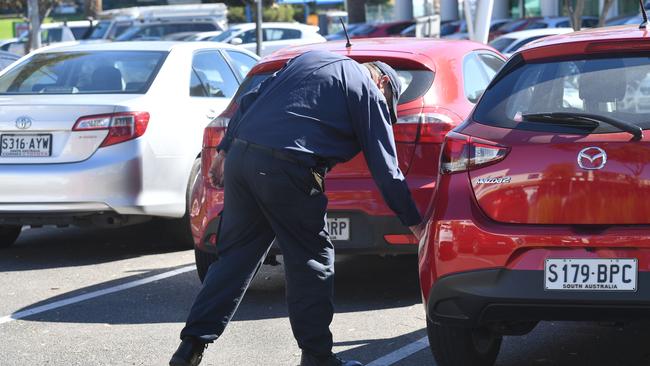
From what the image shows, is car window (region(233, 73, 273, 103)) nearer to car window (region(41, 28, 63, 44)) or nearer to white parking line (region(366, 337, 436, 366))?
white parking line (region(366, 337, 436, 366))

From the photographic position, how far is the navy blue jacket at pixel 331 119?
465 cm

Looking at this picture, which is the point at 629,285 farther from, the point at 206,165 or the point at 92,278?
the point at 92,278

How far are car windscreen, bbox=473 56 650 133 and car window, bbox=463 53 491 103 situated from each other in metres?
1.79

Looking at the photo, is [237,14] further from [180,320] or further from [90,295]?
[180,320]

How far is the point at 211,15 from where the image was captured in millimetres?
31250

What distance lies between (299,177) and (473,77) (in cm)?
272

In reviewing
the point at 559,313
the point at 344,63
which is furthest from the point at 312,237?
the point at 559,313

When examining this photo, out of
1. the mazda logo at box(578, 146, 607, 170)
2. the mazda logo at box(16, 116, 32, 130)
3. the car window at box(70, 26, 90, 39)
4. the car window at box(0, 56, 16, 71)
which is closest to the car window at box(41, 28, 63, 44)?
the car window at box(70, 26, 90, 39)

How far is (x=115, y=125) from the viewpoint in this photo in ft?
25.6

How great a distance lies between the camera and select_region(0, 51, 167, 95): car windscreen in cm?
846

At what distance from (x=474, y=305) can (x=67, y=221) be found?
13.6ft

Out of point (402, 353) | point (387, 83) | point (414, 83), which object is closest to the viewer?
point (387, 83)

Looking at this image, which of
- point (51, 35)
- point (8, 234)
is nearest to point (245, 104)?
point (8, 234)

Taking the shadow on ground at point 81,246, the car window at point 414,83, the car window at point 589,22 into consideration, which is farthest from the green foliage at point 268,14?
the car window at point 414,83
